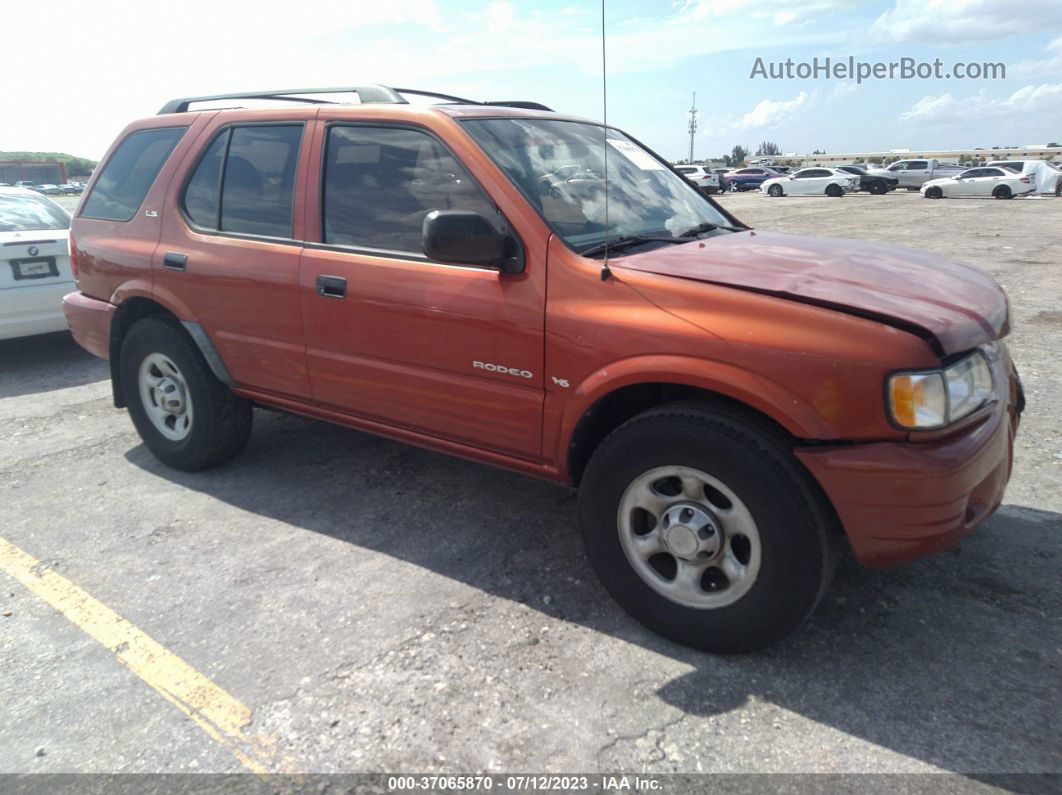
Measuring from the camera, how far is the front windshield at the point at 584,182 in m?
3.15

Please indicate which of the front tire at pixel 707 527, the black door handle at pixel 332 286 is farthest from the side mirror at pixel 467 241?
the front tire at pixel 707 527

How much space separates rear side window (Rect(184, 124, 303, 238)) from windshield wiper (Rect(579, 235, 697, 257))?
60.9 inches

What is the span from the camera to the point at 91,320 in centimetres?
466

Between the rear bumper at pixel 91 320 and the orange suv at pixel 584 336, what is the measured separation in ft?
0.29

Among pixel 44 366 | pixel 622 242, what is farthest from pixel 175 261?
pixel 44 366

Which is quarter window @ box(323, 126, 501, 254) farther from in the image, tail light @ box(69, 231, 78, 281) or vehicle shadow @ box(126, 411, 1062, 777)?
tail light @ box(69, 231, 78, 281)

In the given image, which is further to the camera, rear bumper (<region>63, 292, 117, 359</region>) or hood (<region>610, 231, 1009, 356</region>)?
rear bumper (<region>63, 292, 117, 359</region>)

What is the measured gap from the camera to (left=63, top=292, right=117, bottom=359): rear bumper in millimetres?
4578

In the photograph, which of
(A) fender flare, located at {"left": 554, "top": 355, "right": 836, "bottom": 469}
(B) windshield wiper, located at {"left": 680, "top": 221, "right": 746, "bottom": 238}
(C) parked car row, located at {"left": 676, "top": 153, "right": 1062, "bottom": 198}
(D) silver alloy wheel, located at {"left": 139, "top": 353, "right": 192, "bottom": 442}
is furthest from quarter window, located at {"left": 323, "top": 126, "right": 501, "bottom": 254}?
(C) parked car row, located at {"left": 676, "top": 153, "right": 1062, "bottom": 198}

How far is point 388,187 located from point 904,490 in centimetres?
237

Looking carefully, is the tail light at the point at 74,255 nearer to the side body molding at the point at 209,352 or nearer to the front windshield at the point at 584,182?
the side body molding at the point at 209,352

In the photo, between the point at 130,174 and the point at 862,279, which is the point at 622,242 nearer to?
the point at 862,279

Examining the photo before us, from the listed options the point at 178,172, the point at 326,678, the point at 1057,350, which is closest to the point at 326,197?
the point at 178,172

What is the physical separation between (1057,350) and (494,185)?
584cm
